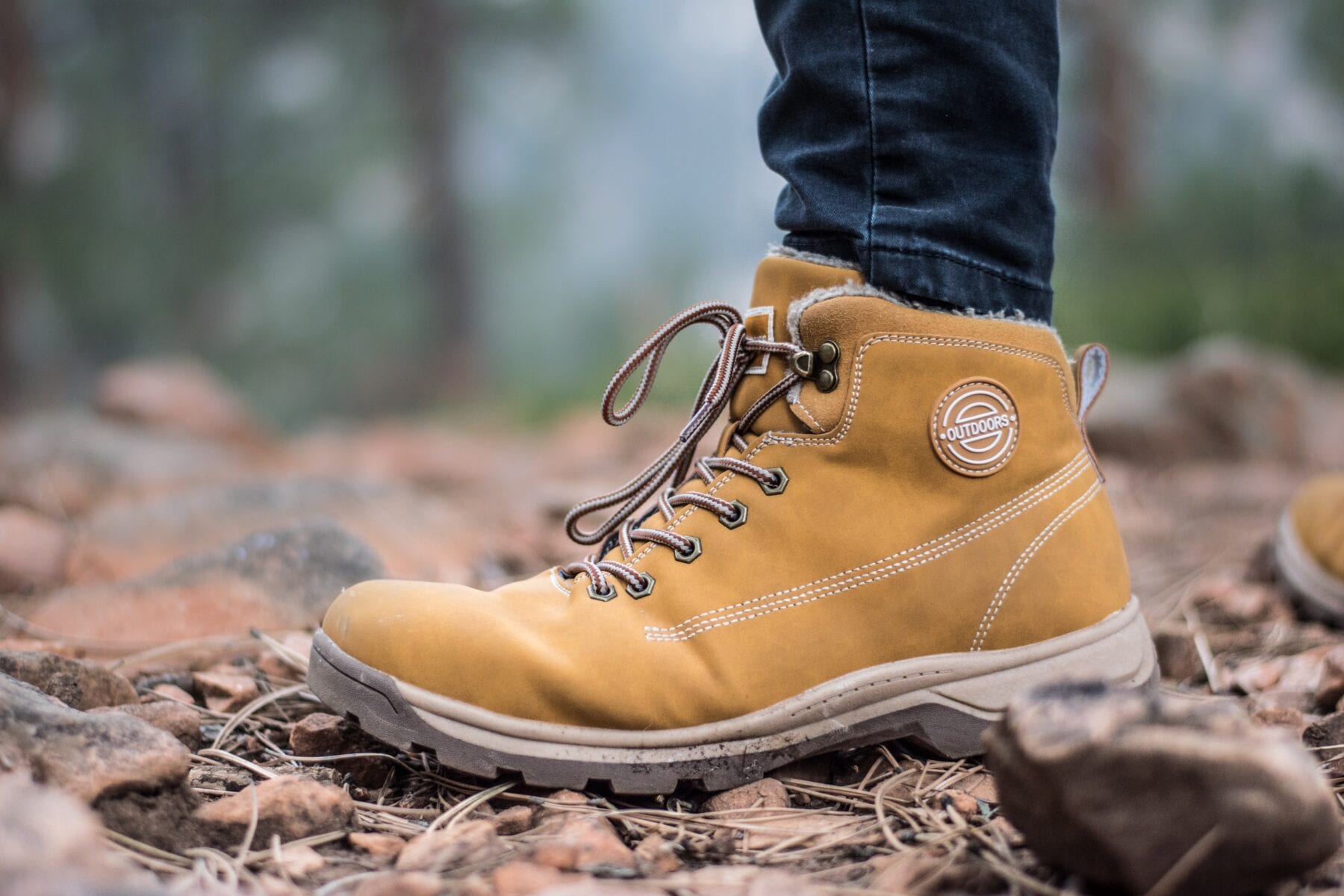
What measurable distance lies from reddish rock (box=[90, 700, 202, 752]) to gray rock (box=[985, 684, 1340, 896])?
2.61 feet

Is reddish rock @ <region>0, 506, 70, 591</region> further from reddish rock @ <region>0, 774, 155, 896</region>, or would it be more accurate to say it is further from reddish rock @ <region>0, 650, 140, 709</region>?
reddish rock @ <region>0, 774, 155, 896</region>

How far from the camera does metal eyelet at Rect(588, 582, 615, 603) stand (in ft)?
3.10

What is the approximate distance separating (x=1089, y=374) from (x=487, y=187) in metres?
9.93

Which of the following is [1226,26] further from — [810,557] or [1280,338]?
[810,557]

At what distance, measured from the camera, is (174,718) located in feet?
3.11

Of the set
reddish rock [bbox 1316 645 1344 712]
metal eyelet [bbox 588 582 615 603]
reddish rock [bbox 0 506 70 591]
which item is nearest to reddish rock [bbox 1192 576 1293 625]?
reddish rock [bbox 1316 645 1344 712]

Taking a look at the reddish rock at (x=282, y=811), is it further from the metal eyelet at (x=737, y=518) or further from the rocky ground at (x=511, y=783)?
the metal eyelet at (x=737, y=518)

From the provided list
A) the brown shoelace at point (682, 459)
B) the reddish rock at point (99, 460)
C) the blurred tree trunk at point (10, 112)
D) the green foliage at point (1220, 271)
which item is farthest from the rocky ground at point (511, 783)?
the blurred tree trunk at point (10, 112)

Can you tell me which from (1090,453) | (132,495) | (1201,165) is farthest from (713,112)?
(1090,453)

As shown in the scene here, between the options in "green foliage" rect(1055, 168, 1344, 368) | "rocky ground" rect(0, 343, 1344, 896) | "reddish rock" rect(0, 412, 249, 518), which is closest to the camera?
"rocky ground" rect(0, 343, 1344, 896)

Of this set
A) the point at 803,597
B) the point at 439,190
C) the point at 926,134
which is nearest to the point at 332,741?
the point at 803,597

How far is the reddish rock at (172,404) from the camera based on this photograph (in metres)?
5.31

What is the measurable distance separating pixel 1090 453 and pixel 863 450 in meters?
0.30

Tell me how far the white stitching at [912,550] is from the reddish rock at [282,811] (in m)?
0.32
